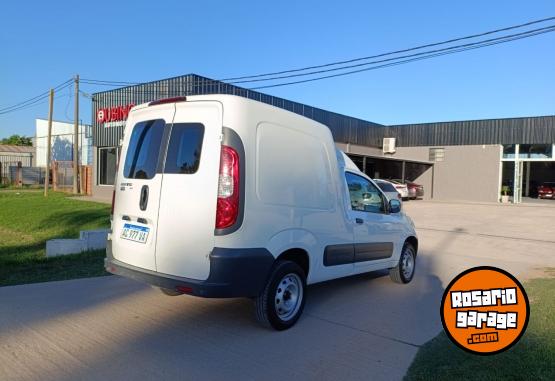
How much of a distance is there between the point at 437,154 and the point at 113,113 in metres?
23.4

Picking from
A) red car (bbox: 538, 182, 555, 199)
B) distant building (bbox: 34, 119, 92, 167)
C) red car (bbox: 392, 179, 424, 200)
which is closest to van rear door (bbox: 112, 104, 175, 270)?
red car (bbox: 392, 179, 424, 200)

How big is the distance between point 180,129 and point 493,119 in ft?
106

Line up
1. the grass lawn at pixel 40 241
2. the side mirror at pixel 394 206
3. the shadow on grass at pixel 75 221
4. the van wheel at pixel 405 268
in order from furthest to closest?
1. the shadow on grass at pixel 75 221
2. the grass lawn at pixel 40 241
3. the van wheel at pixel 405 268
4. the side mirror at pixel 394 206

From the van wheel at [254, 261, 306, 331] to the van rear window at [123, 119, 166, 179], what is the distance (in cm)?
159

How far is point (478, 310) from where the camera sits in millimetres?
2621

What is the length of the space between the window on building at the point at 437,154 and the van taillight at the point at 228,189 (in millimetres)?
32992

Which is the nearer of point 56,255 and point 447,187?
point 56,255

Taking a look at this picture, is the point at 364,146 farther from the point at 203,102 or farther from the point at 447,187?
the point at 203,102

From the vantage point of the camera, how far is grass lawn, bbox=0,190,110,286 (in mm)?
7055

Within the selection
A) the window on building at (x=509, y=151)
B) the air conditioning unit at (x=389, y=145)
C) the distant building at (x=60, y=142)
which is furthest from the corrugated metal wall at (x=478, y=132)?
the distant building at (x=60, y=142)

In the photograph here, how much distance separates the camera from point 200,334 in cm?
451

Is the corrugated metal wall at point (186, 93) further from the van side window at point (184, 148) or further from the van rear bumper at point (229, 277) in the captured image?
the van rear bumper at point (229, 277)

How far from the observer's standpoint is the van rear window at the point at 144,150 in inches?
182

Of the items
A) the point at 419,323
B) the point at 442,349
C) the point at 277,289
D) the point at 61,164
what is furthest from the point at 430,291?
the point at 61,164
